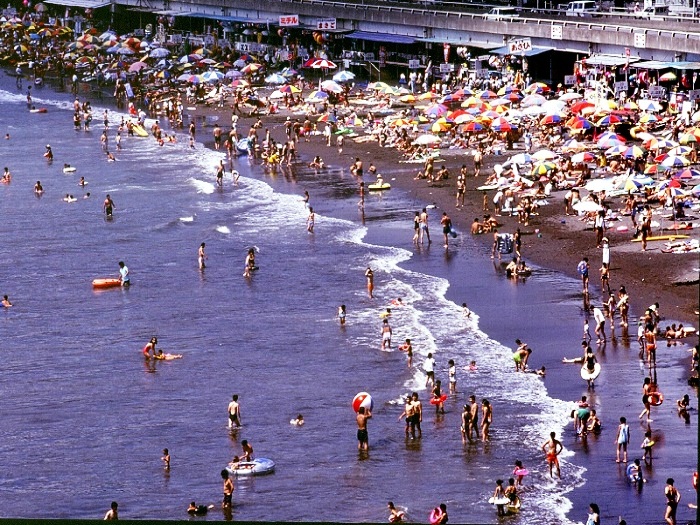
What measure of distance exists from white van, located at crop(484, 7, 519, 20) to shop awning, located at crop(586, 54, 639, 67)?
10556 millimetres

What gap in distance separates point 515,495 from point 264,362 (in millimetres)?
12293

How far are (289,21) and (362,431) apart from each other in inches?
2816

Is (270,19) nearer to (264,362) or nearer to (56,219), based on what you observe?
(56,219)

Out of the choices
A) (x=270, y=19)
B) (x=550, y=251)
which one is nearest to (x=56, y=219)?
(x=550, y=251)

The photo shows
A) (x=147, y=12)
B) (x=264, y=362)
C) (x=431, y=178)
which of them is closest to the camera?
(x=264, y=362)

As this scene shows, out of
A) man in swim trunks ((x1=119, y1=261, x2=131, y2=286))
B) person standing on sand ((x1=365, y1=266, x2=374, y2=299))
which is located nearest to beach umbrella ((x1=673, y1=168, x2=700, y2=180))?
person standing on sand ((x1=365, y1=266, x2=374, y2=299))

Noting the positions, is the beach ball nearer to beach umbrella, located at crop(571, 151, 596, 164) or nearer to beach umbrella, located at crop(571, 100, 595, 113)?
beach umbrella, located at crop(571, 151, 596, 164)

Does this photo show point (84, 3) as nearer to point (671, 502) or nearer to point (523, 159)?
point (523, 159)

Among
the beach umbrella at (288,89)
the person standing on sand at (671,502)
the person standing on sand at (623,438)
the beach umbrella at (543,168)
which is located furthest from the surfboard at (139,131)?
the person standing on sand at (671,502)

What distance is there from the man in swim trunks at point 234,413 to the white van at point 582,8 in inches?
2153

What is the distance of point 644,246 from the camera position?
4716 centimetres

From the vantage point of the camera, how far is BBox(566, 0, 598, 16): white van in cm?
8589

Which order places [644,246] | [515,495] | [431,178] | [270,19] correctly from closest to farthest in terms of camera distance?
1. [515,495]
2. [644,246]
3. [431,178]
4. [270,19]

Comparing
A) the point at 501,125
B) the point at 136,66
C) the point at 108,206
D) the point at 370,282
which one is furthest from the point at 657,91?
the point at 136,66
